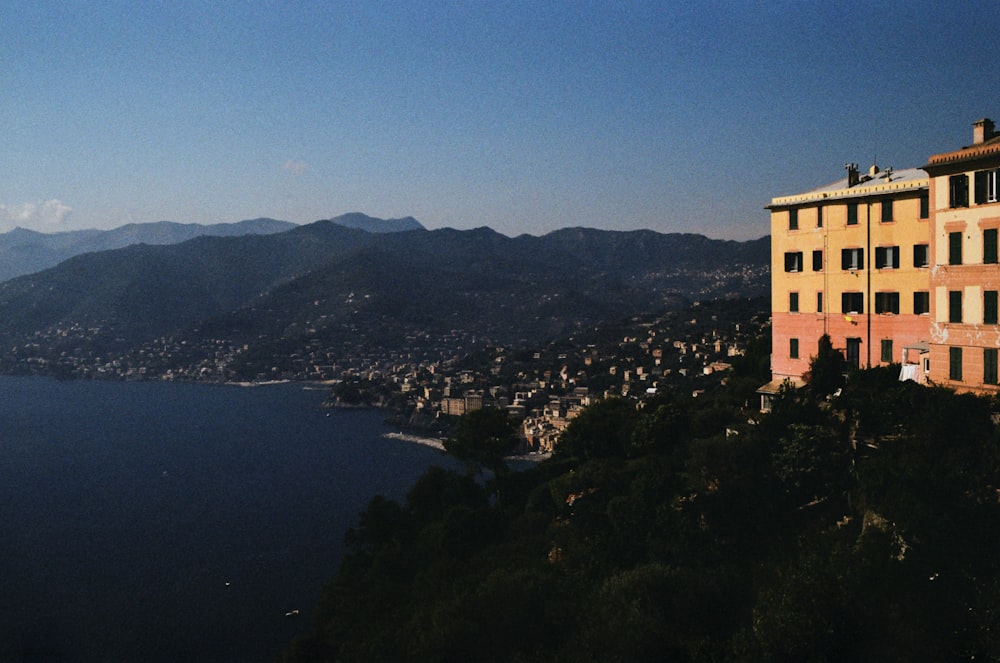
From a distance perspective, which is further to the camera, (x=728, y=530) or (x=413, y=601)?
(x=413, y=601)

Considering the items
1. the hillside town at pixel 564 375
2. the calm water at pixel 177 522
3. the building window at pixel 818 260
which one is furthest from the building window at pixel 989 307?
the hillside town at pixel 564 375

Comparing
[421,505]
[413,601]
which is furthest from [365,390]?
[413,601]

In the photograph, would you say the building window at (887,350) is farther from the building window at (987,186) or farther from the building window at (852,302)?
the building window at (987,186)

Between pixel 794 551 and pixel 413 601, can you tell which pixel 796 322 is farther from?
pixel 413 601

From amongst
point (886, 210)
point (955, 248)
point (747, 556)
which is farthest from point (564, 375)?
point (955, 248)

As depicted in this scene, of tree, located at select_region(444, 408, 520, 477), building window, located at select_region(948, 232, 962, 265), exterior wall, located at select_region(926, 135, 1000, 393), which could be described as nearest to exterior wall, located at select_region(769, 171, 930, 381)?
exterior wall, located at select_region(926, 135, 1000, 393)

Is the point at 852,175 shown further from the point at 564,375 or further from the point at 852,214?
the point at 564,375

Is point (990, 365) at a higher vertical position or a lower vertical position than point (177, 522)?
higher
